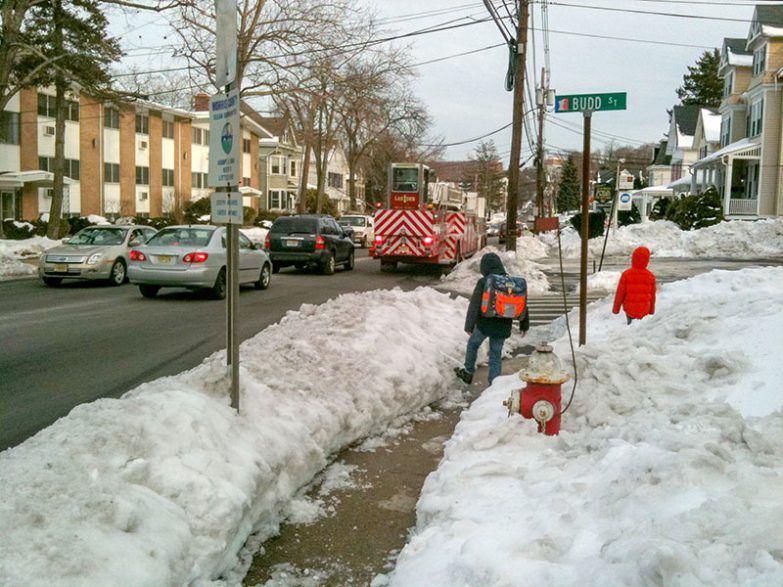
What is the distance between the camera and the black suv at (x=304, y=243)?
22844 millimetres

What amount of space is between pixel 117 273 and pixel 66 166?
94.1 feet

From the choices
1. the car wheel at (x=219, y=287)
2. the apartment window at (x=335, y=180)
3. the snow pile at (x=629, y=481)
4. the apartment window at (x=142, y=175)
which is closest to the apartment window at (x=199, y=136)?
the apartment window at (x=142, y=175)

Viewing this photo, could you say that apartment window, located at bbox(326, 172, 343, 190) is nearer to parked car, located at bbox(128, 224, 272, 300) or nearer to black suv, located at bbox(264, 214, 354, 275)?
black suv, located at bbox(264, 214, 354, 275)

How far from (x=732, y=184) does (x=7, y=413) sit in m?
45.5

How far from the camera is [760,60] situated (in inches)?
1647

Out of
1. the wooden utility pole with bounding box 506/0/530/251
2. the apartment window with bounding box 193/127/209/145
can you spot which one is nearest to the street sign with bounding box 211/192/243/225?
the wooden utility pole with bounding box 506/0/530/251

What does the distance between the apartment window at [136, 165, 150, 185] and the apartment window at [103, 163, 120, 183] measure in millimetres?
1936

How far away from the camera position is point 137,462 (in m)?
4.17

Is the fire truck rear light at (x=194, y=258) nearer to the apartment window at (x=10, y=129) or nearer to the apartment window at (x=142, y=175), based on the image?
the apartment window at (x=10, y=129)

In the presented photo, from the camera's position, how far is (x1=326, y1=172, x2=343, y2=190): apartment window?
98.7 meters

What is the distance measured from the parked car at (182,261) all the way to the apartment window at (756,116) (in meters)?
35.1

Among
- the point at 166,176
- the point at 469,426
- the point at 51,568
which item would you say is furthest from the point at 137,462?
the point at 166,176

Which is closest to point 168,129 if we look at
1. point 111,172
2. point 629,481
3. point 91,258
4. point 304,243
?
point 111,172

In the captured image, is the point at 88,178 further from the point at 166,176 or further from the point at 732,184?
the point at 732,184
